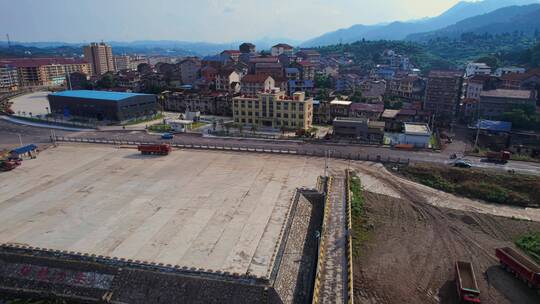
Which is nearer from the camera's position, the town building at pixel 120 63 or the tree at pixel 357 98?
the tree at pixel 357 98

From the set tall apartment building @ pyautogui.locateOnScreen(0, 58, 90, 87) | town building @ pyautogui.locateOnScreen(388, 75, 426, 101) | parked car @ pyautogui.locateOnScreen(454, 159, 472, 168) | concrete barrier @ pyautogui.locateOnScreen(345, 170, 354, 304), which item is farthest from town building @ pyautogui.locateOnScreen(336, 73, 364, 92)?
tall apartment building @ pyautogui.locateOnScreen(0, 58, 90, 87)

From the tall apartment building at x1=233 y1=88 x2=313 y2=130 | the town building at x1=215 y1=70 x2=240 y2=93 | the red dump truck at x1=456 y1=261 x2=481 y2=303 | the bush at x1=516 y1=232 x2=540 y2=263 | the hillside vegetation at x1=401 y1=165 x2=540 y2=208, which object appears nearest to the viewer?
the red dump truck at x1=456 y1=261 x2=481 y2=303

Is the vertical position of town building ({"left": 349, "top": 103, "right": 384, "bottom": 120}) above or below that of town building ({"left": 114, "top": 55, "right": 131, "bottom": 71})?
below


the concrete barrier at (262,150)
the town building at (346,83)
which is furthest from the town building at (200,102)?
the town building at (346,83)

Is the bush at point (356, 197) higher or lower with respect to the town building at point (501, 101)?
lower

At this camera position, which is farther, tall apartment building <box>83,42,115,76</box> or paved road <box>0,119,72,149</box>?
tall apartment building <box>83,42,115,76</box>

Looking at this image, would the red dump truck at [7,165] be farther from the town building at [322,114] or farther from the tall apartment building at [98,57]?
the tall apartment building at [98,57]

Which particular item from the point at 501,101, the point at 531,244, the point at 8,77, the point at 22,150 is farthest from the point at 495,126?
the point at 8,77

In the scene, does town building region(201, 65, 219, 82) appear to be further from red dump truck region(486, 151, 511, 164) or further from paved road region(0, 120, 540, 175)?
red dump truck region(486, 151, 511, 164)
